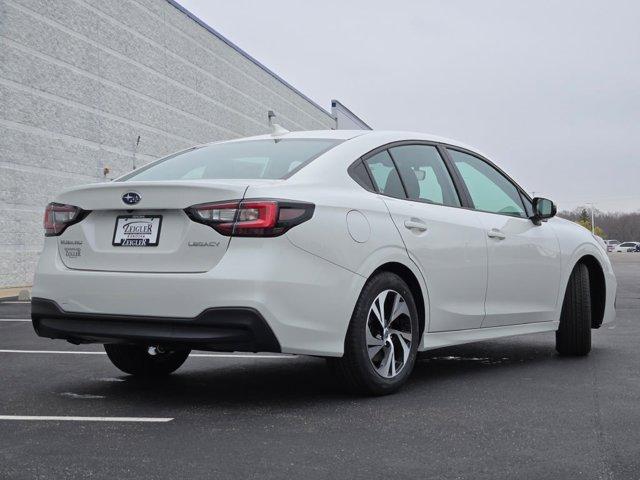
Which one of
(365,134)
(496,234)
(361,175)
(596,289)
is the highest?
(365,134)

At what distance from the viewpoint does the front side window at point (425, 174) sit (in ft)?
19.7

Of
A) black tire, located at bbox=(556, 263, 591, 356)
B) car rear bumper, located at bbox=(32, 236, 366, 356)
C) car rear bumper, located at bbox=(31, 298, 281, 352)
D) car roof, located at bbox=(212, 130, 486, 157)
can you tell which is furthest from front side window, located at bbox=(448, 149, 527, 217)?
car rear bumper, located at bbox=(31, 298, 281, 352)

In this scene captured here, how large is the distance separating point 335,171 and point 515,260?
2.03 metres

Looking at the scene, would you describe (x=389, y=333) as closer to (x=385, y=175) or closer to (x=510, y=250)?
(x=385, y=175)

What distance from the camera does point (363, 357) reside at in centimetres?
516

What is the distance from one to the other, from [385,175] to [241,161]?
93 cm

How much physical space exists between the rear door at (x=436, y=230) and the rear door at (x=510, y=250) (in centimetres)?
19

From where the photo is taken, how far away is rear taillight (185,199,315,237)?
473cm

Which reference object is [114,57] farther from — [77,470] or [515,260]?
[77,470]

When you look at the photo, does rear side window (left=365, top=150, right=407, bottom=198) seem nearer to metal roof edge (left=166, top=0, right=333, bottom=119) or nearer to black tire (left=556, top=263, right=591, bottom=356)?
black tire (left=556, top=263, right=591, bottom=356)

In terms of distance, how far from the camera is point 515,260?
6746mm

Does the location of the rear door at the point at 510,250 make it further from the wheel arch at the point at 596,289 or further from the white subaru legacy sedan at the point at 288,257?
the wheel arch at the point at 596,289

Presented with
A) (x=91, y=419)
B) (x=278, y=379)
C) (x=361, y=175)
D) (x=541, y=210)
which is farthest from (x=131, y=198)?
(x=541, y=210)

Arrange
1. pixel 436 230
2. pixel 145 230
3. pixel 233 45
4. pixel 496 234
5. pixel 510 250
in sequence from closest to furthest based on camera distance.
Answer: pixel 145 230
pixel 436 230
pixel 496 234
pixel 510 250
pixel 233 45
